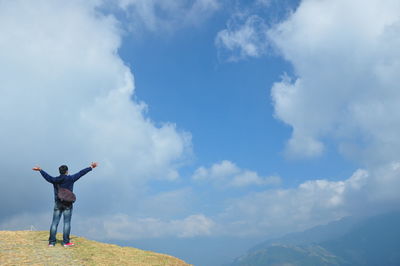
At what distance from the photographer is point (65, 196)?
699 inches

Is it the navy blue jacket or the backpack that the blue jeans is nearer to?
the backpack

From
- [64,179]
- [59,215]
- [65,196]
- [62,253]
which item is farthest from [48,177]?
[62,253]

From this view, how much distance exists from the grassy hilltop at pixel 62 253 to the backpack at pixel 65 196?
2914 mm

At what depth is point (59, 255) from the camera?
1689 centimetres

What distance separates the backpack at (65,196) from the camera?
17.7 meters

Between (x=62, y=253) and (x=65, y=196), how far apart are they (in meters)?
3.21

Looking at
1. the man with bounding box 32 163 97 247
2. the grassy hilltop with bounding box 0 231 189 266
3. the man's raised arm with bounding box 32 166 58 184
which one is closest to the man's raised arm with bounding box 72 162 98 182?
Answer: the man with bounding box 32 163 97 247

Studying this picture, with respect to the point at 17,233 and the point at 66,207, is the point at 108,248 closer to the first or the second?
the point at 66,207

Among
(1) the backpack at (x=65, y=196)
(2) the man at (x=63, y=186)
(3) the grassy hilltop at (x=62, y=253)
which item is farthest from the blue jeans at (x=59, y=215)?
(3) the grassy hilltop at (x=62, y=253)

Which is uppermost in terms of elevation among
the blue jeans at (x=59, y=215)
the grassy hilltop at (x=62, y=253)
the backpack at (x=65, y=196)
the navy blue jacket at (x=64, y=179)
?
the navy blue jacket at (x=64, y=179)

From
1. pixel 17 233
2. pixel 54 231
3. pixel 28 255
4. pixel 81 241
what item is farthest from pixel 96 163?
pixel 17 233

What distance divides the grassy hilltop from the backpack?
115 inches

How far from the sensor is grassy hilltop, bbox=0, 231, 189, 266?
15.9m

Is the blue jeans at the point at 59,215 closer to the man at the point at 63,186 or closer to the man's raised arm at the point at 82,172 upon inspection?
the man at the point at 63,186
